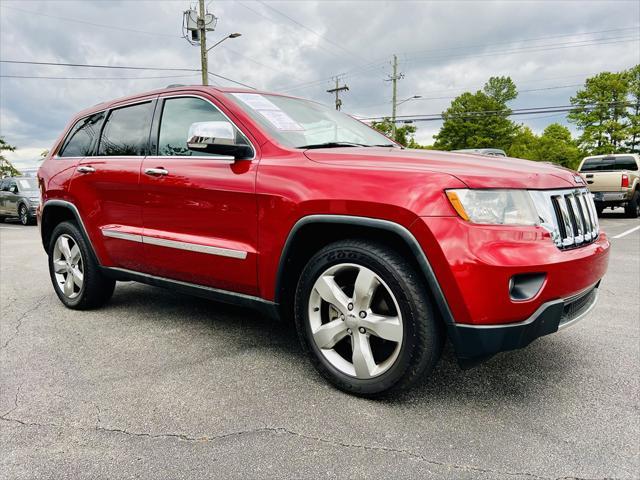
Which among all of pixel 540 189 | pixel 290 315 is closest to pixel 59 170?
pixel 290 315

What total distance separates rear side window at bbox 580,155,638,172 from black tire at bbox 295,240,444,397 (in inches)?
586

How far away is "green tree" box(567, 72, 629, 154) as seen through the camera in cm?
Answer: 4347

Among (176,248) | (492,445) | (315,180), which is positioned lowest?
(492,445)

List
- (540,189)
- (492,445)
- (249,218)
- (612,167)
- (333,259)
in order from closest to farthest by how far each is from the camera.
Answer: (492,445)
(540,189)
(333,259)
(249,218)
(612,167)

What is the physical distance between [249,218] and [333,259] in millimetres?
601

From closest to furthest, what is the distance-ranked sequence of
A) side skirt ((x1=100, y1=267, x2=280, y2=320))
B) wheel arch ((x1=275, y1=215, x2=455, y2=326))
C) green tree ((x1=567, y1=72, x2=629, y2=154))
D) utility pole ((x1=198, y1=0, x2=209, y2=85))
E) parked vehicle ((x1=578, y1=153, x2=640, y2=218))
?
wheel arch ((x1=275, y1=215, x2=455, y2=326))
side skirt ((x1=100, y1=267, x2=280, y2=320))
parked vehicle ((x1=578, y1=153, x2=640, y2=218))
utility pole ((x1=198, y1=0, x2=209, y2=85))
green tree ((x1=567, y1=72, x2=629, y2=154))

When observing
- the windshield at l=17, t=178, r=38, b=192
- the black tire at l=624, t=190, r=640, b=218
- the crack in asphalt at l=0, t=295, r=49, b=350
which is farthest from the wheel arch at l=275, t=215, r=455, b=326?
the windshield at l=17, t=178, r=38, b=192

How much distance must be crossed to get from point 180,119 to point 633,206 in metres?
14.7

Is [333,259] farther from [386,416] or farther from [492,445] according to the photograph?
[492,445]

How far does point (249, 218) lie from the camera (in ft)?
9.30

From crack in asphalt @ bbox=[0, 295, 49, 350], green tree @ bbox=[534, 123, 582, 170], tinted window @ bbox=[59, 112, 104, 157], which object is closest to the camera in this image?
crack in asphalt @ bbox=[0, 295, 49, 350]

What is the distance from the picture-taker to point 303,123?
3.24 metres

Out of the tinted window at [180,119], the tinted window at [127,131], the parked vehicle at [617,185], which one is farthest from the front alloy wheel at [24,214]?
the parked vehicle at [617,185]

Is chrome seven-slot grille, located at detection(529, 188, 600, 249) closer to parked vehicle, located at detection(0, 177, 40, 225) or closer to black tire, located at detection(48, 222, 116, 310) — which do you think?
black tire, located at detection(48, 222, 116, 310)
